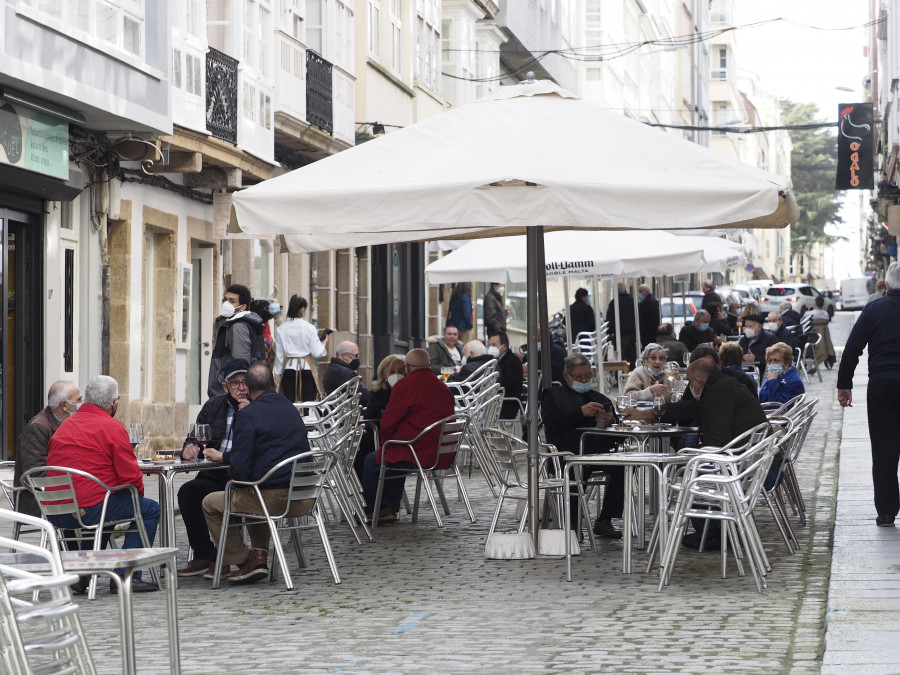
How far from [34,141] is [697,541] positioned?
8.01 metres

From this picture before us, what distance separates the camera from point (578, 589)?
30.7 ft

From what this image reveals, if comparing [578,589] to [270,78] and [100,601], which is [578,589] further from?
[270,78]

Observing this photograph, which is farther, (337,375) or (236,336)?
(337,375)

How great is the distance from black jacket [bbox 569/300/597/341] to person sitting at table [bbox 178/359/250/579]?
18186 millimetres

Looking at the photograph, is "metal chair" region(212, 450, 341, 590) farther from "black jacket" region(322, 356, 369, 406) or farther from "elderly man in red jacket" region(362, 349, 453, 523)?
"black jacket" region(322, 356, 369, 406)

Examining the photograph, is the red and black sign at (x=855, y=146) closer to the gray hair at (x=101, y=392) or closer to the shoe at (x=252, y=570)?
the shoe at (x=252, y=570)

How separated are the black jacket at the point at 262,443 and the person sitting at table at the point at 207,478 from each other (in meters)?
0.55

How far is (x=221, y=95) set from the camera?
2027 cm

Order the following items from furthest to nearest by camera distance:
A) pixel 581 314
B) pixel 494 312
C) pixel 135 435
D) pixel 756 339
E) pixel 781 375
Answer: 1. pixel 581 314
2. pixel 494 312
3. pixel 756 339
4. pixel 781 375
5. pixel 135 435

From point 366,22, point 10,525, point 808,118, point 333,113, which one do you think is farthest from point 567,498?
point 808,118

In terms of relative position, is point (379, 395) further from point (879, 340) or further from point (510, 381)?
point (879, 340)

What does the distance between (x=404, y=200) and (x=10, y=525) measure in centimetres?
539

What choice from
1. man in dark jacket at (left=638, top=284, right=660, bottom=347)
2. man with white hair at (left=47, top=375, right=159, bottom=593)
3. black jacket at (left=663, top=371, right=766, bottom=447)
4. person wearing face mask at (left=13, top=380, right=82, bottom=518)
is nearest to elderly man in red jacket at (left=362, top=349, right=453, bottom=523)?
black jacket at (left=663, top=371, right=766, bottom=447)

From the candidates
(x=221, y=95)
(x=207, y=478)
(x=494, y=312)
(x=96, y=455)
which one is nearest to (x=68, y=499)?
(x=96, y=455)
